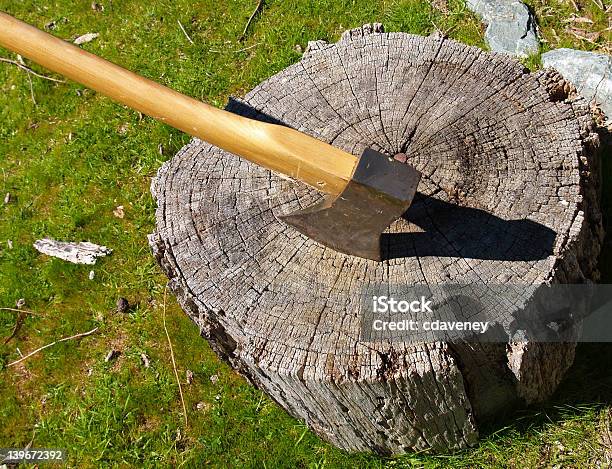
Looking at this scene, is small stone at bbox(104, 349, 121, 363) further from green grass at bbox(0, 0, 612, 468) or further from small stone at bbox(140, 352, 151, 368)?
small stone at bbox(140, 352, 151, 368)

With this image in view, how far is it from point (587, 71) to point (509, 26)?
0.78 metres

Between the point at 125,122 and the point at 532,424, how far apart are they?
394 centimetres

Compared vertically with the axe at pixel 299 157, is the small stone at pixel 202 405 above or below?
below

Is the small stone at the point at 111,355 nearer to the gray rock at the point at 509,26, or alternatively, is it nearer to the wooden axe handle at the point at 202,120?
the wooden axe handle at the point at 202,120

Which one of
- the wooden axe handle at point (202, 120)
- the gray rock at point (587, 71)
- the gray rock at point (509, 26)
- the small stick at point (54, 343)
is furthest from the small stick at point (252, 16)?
the small stick at point (54, 343)

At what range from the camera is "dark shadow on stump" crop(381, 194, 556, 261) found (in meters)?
3.10

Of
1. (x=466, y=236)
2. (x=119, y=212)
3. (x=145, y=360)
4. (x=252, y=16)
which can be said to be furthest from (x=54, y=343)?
(x=252, y=16)

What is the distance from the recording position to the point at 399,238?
3225mm

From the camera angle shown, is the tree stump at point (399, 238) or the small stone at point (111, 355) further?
the small stone at point (111, 355)

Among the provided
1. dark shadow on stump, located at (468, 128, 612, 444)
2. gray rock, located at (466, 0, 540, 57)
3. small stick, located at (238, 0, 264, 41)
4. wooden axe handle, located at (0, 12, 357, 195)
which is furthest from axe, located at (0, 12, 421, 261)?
gray rock, located at (466, 0, 540, 57)

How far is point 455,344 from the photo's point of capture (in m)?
2.93

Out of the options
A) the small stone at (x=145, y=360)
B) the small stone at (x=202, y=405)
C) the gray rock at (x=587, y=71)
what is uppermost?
the gray rock at (x=587, y=71)

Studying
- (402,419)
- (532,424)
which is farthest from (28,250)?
(532,424)

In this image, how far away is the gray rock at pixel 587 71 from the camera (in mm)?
4871
